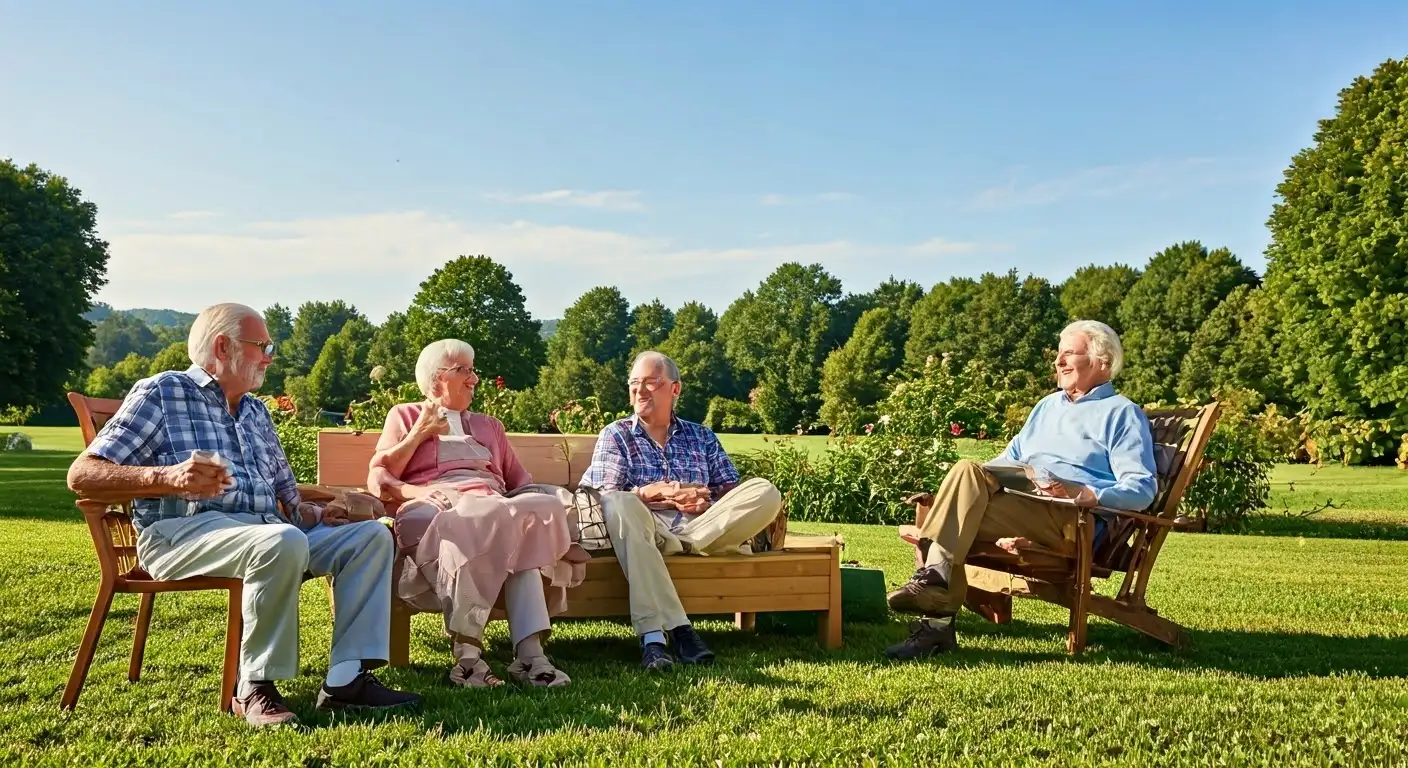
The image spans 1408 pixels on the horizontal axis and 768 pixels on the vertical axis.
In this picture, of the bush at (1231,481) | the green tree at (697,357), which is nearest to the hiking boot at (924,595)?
the bush at (1231,481)

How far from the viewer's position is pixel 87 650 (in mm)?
3234

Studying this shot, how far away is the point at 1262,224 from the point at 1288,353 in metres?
2.75

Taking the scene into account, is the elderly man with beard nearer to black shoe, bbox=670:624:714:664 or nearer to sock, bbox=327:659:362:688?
sock, bbox=327:659:362:688

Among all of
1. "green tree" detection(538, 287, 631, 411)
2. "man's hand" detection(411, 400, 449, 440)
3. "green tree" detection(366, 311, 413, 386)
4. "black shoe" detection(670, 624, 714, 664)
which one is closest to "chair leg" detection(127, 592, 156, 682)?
"man's hand" detection(411, 400, 449, 440)

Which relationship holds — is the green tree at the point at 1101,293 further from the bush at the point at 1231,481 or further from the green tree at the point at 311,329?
the green tree at the point at 311,329

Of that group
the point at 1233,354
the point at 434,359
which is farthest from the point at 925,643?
the point at 1233,354

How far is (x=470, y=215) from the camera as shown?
25.7m

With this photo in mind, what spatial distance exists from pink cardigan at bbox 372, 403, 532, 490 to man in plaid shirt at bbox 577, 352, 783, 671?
297 millimetres

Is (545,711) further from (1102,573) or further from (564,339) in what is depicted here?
(564,339)

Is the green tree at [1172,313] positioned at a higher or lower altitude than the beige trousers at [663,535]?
higher

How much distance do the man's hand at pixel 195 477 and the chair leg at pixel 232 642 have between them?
0.31 meters

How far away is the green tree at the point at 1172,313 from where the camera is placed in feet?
108

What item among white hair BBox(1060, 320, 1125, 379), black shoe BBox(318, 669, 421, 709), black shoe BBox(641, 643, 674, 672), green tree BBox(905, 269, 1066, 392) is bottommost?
black shoe BBox(641, 643, 674, 672)

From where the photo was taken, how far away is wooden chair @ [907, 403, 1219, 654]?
4.18 m
